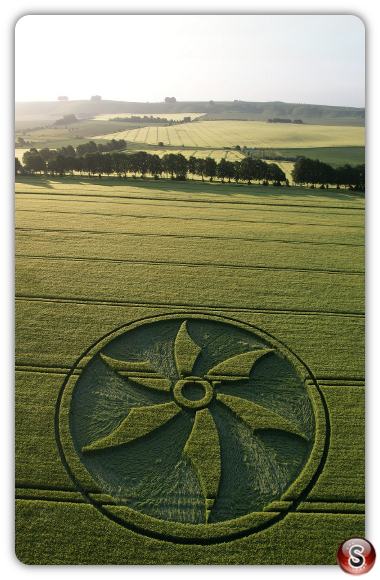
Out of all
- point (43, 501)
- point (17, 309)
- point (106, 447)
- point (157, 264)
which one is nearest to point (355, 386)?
point (106, 447)

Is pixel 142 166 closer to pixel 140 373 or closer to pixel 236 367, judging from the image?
pixel 140 373

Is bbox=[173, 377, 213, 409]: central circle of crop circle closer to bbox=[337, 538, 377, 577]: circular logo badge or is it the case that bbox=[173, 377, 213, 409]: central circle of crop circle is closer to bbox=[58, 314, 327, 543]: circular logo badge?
bbox=[58, 314, 327, 543]: circular logo badge

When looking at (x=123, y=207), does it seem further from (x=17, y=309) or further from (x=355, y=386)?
(x=355, y=386)

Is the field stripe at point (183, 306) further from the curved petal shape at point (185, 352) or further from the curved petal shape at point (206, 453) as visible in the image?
the curved petal shape at point (206, 453)

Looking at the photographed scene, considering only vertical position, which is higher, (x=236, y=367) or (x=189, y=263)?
(x=189, y=263)

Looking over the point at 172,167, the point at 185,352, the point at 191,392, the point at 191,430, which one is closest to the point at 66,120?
the point at 172,167

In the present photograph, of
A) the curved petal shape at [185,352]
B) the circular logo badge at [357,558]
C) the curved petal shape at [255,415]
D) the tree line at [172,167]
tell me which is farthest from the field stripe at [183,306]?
the tree line at [172,167]
